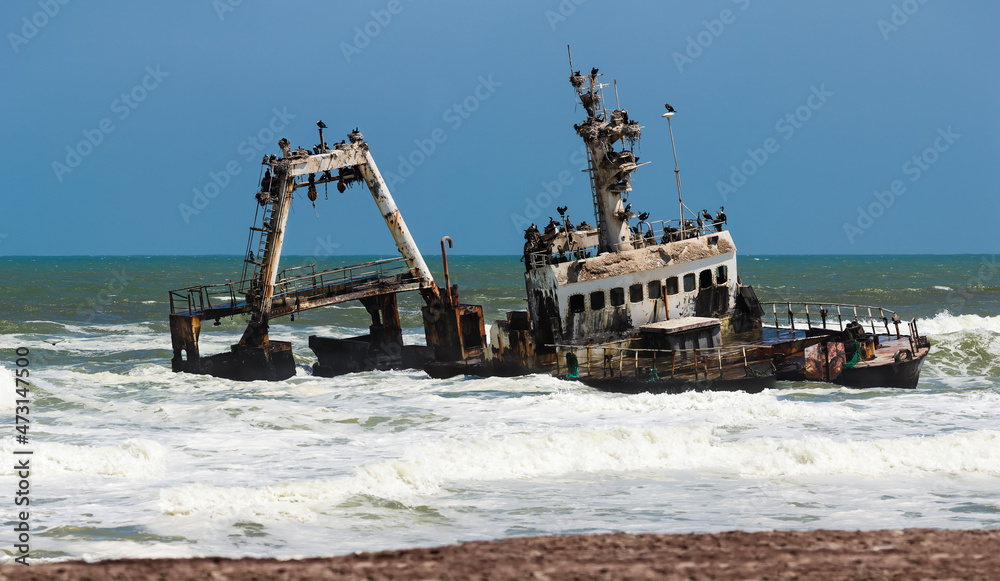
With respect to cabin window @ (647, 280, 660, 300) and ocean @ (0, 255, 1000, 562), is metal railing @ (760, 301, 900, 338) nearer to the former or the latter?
ocean @ (0, 255, 1000, 562)

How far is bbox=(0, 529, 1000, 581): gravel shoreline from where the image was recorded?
781 cm

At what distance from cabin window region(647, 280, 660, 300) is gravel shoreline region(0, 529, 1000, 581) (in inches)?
579

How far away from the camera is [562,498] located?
12.8m

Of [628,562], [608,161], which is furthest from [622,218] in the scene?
[628,562]

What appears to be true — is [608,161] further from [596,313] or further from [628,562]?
[628,562]

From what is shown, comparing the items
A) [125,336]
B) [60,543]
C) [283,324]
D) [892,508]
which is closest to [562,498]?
[892,508]

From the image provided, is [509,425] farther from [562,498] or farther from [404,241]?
[404,241]

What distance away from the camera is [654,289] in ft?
78.1

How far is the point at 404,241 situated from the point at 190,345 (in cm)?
683

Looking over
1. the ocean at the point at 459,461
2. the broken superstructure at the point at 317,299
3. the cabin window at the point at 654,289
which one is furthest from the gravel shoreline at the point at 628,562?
the broken superstructure at the point at 317,299


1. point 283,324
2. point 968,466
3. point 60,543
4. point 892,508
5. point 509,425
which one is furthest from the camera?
Result: point 283,324

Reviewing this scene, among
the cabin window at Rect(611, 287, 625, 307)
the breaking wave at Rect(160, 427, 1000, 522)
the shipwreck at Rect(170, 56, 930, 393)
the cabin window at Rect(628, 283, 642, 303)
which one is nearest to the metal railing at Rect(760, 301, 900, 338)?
the shipwreck at Rect(170, 56, 930, 393)

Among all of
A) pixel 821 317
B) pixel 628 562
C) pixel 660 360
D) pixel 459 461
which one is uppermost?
pixel 821 317

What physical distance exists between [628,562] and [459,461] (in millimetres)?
6806
